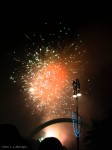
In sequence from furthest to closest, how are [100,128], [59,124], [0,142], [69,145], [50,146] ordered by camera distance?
[59,124] < [69,145] < [100,128] < [50,146] < [0,142]

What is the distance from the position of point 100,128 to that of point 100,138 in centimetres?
317

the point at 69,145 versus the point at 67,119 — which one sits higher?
the point at 67,119

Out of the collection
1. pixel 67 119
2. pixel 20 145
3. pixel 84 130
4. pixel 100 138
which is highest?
pixel 67 119

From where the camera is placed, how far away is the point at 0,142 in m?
6.16

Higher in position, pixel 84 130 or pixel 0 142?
pixel 84 130

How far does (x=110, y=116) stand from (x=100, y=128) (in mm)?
2615

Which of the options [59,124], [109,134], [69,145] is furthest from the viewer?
[59,124]

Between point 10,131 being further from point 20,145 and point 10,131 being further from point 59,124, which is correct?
point 59,124

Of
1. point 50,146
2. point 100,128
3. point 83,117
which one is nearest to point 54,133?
point 83,117

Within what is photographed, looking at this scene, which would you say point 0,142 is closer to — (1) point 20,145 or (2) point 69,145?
(1) point 20,145

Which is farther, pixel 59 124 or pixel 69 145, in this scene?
pixel 59 124

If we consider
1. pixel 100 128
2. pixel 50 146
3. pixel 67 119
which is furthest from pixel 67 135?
pixel 50 146

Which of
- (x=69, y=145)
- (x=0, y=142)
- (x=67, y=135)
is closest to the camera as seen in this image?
(x=0, y=142)

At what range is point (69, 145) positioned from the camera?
56.5 meters
